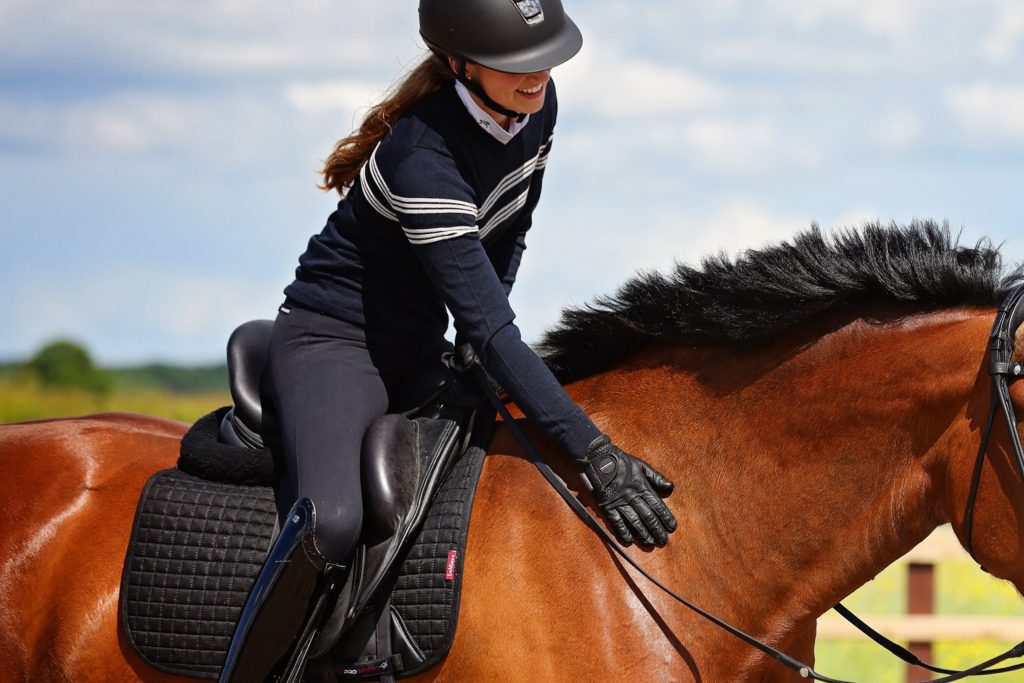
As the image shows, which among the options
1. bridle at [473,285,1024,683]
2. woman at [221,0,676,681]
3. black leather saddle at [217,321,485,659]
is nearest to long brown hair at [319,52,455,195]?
woman at [221,0,676,681]

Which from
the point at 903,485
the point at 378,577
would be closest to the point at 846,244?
the point at 903,485

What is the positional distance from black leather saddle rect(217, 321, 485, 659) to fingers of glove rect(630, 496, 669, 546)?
25.0 inches

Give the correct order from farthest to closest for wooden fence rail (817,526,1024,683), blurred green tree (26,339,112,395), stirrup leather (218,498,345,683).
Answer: blurred green tree (26,339,112,395) < wooden fence rail (817,526,1024,683) < stirrup leather (218,498,345,683)

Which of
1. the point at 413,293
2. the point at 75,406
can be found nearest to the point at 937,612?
the point at 413,293

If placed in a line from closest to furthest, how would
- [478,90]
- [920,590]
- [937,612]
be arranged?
1. [478,90]
2. [920,590]
3. [937,612]

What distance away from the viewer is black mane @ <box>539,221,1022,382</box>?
321 centimetres

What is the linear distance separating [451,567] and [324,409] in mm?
631

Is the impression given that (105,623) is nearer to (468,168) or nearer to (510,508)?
(510,508)

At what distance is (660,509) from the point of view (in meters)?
3.26

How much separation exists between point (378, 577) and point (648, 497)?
84 cm

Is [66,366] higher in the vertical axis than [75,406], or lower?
higher

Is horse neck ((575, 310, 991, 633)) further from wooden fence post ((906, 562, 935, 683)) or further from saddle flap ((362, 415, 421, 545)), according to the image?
wooden fence post ((906, 562, 935, 683))

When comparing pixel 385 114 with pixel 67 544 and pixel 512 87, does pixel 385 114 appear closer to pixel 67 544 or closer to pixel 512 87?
pixel 512 87

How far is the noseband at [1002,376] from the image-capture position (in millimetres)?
2889
